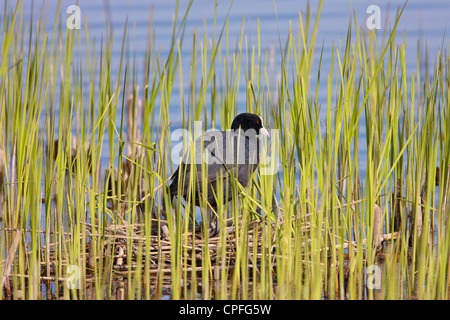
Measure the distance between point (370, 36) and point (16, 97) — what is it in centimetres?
198

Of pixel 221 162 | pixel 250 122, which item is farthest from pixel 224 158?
pixel 250 122

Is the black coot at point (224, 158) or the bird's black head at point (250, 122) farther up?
the bird's black head at point (250, 122)

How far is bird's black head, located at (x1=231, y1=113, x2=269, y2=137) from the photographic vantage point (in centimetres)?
412

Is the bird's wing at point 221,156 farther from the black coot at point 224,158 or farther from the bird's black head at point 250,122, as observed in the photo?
the bird's black head at point 250,122

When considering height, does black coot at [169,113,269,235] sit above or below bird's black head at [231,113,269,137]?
below

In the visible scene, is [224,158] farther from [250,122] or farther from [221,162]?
[250,122]

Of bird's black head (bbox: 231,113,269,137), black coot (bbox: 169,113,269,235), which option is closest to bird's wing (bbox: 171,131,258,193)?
black coot (bbox: 169,113,269,235)

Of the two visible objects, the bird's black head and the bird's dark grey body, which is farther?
the bird's black head

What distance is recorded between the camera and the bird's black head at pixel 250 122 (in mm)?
4125

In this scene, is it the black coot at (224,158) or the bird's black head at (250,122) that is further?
the bird's black head at (250,122)

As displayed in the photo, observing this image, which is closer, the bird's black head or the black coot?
the black coot

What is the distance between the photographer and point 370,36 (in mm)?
3221

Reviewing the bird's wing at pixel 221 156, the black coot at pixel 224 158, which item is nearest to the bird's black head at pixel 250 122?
the black coot at pixel 224 158

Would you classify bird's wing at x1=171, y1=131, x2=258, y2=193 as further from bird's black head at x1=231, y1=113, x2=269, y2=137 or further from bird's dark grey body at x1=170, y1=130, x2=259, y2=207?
bird's black head at x1=231, y1=113, x2=269, y2=137
